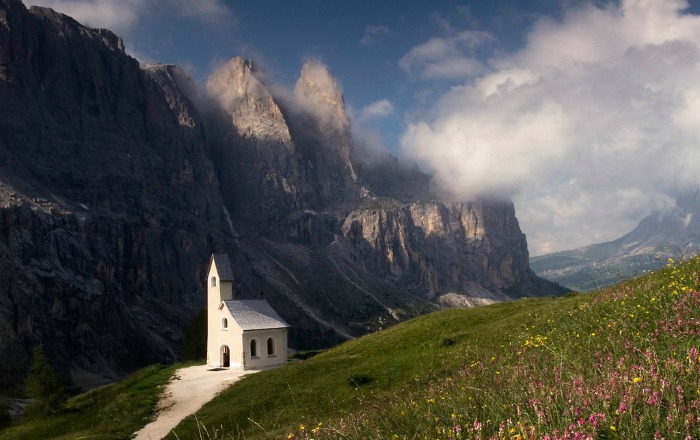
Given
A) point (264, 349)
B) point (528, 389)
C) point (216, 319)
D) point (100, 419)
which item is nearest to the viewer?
point (528, 389)

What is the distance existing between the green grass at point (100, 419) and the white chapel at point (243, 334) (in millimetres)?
12272

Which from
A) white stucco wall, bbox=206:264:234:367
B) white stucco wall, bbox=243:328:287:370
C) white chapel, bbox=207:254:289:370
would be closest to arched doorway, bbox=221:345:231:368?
white chapel, bbox=207:254:289:370

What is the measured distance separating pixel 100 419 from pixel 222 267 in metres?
31.0

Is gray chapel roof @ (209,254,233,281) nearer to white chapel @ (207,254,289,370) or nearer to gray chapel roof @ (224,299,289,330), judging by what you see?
white chapel @ (207,254,289,370)

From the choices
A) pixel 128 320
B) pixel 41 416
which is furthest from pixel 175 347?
pixel 41 416

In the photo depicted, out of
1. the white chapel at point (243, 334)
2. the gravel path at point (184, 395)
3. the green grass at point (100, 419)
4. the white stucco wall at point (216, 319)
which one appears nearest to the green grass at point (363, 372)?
the gravel path at point (184, 395)

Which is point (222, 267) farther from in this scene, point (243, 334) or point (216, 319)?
point (243, 334)

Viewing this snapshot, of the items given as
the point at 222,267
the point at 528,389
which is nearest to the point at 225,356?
the point at 222,267

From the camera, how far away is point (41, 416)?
40031 millimetres

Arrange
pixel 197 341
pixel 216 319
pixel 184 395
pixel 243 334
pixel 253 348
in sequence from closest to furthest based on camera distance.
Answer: pixel 184 395 → pixel 243 334 → pixel 253 348 → pixel 216 319 → pixel 197 341

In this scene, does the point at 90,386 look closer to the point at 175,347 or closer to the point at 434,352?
the point at 175,347

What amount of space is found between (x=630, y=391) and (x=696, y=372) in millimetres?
1374

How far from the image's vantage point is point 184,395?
3988 centimetres

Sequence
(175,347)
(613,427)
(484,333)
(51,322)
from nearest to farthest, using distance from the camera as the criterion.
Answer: (613,427) → (484,333) → (51,322) → (175,347)
